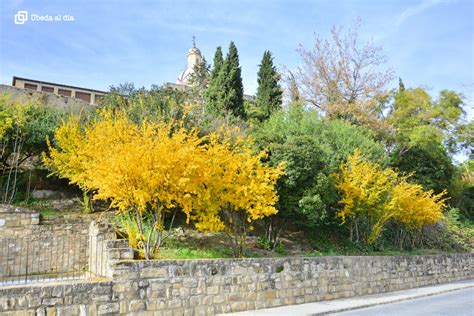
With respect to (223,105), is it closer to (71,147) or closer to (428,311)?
(71,147)

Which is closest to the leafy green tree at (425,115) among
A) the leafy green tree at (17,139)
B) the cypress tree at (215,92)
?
the cypress tree at (215,92)

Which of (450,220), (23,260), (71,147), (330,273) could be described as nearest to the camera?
(23,260)

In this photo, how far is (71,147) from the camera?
13898 millimetres

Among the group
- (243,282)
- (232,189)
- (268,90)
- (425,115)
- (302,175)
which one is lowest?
(243,282)

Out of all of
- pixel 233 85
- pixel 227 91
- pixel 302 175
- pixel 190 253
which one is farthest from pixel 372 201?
pixel 233 85

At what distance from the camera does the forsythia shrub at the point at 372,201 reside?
1587cm

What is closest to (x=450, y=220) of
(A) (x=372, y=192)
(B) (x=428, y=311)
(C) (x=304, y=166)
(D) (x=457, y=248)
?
(D) (x=457, y=248)

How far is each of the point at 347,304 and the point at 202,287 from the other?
175 inches

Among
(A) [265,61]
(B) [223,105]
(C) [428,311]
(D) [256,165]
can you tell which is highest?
(A) [265,61]

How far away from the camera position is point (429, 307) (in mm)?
11039

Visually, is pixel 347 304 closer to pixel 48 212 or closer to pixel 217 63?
pixel 48 212

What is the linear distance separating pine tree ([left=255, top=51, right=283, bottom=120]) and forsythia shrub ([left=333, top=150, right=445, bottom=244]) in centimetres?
1112

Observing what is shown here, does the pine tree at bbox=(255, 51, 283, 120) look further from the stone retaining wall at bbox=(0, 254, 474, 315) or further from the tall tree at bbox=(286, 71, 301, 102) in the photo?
the stone retaining wall at bbox=(0, 254, 474, 315)

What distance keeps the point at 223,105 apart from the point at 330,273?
1497 cm
